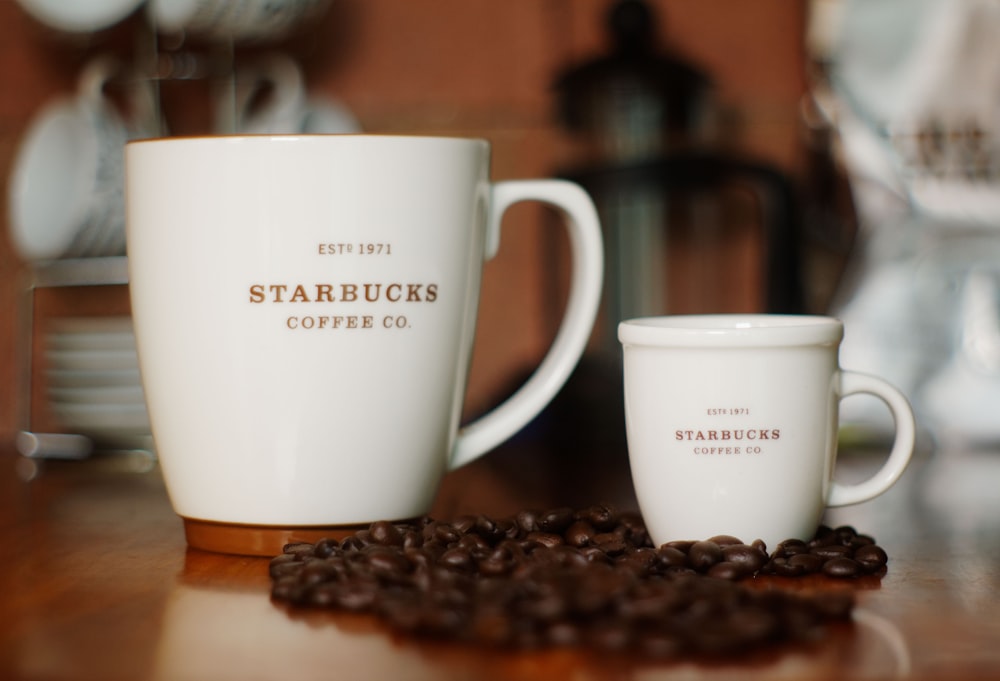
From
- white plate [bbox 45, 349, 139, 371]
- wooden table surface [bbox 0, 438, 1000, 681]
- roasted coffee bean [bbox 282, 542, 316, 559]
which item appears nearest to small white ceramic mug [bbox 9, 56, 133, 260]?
white plate [bbox 45, 349, 139, 371]

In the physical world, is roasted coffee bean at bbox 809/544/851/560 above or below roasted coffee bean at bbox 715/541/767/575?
below

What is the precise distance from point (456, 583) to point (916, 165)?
0.83 metres

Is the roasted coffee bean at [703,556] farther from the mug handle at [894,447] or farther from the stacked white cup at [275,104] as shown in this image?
the stacked white cup at [275,104]

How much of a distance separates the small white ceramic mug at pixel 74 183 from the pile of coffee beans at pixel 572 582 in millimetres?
569

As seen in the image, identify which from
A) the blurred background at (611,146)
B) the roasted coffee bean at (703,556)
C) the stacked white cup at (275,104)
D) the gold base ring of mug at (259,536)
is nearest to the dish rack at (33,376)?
the blurred background at (611,146)

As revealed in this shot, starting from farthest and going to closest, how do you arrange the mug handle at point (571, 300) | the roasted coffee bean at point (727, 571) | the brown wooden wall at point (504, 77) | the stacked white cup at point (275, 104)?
the brown wooden wall at point (504, 77) < the stacked white cup at point (275, 104) < the mug handle at point (571, 300) < the roasted coffee bean at point (727, 571)

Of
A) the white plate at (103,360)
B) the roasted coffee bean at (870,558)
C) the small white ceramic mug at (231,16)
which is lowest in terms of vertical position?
the roasted coffee bean at (870,558)

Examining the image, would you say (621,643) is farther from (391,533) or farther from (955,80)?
(955,80)

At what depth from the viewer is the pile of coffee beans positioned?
44cm

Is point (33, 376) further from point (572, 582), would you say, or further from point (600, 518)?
point (572, 582)

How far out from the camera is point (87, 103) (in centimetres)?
110

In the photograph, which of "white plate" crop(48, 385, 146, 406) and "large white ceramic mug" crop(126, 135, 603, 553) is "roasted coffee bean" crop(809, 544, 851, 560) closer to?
"large white ceramic mug" crop(126, 135, 603, 553)

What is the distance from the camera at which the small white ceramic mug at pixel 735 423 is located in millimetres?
569

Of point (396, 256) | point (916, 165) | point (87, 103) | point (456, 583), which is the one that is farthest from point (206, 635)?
point (916, 165)
